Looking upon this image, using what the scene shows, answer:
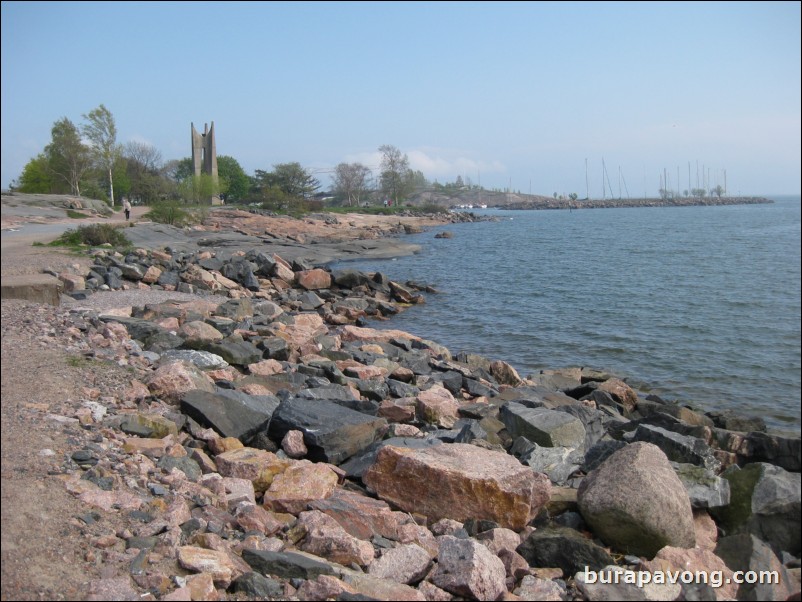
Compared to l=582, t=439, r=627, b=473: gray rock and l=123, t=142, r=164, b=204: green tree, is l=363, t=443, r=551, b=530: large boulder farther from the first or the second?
l=123, t=142, r=164, b=204: green tree

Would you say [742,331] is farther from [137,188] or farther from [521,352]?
[137,188]

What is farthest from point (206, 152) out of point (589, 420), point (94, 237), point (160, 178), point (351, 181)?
point (589, 420)

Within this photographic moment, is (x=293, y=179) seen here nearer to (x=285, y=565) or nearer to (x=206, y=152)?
(x=206, y=152)

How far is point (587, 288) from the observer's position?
81.1ft

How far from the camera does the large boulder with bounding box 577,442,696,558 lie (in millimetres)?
4863

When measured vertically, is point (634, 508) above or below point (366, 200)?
below

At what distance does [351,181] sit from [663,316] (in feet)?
340

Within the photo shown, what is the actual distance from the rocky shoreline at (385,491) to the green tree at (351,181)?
10853cm

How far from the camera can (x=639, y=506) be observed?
4.92 m

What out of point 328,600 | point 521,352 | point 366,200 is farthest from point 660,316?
point 366,200

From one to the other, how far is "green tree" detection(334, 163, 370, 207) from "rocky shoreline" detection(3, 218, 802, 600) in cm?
10853

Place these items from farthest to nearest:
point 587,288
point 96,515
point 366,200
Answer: point 366,200 → point 587,288 → point 96,515

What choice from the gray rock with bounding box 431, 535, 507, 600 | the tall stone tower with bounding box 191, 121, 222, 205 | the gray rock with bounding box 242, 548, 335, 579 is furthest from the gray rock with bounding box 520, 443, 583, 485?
the tall stone tower with bounding box 191, 121, 222, 205

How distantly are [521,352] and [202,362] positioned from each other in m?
9.51
